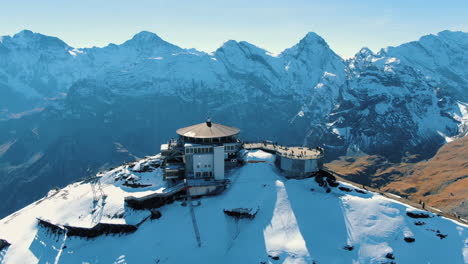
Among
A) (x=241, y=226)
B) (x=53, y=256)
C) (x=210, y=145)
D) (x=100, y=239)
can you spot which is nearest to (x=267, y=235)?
(x=241, y=226)

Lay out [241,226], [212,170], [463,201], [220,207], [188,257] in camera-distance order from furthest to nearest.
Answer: [463,201], [212,170], [220,207], [241,226], [188,257]

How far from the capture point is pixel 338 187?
73.2 metres

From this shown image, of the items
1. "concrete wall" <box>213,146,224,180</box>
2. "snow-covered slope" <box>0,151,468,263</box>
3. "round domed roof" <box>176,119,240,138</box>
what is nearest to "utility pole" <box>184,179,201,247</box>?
"snow-covered slope" <box>0,151,468,263</box>

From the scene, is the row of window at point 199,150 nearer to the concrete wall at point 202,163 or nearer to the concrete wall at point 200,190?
the concrete wall at point 202,163

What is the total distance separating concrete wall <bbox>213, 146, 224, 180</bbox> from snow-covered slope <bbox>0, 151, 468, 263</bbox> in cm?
375

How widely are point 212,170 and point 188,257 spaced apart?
2470cm

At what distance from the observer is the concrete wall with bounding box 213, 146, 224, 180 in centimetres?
7662

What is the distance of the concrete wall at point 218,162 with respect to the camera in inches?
3017

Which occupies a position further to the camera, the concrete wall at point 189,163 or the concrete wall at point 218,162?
the concrete wall at point 189,163

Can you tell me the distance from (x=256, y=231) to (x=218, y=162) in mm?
21225

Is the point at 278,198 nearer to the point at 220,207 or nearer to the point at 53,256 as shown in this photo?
the point at 220,207

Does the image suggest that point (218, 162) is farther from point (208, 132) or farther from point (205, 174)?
point (208, 132)

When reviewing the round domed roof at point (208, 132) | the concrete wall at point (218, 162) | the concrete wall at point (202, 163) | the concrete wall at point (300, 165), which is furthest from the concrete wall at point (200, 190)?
the concrete wall at point (300, 165)

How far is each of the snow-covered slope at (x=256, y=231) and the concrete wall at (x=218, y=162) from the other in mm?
3753
